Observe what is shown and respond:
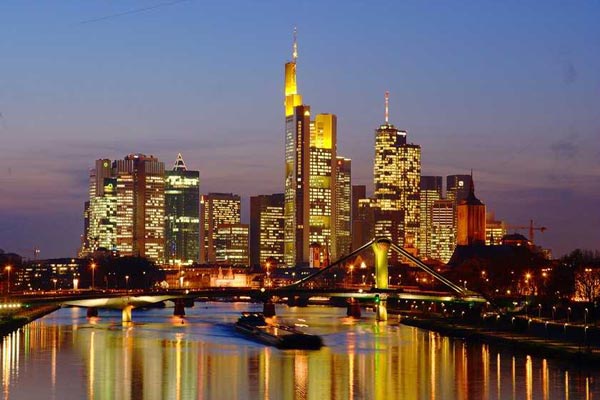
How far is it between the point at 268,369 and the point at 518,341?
1042 inches

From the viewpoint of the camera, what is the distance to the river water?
7200 centimetres

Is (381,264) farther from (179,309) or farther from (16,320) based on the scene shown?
(16,320)

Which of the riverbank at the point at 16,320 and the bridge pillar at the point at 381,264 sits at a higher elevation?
the bridge pillar at the point at 381,264

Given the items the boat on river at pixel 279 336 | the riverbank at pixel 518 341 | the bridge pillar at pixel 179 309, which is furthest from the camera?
the bridge pillar at pixel 179 309

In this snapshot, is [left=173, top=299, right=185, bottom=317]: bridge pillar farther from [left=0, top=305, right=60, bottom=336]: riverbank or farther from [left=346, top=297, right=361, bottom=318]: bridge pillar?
Result: [left=346, top=297, right=361, bottom=318]: bridge pillar

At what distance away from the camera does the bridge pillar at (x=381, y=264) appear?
172750mm

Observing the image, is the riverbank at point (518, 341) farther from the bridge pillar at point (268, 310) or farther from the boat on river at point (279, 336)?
the bridge pillar at point (268, 310)

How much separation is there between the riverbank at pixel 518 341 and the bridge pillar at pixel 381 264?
23.6 meters

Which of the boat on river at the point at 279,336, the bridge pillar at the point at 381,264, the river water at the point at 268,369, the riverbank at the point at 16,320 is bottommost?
the river water at the point at 268,369

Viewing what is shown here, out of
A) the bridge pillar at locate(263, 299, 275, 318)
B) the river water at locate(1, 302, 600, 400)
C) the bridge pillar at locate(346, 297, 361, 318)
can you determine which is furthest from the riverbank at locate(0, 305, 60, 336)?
the bridge pillar at locate(346, 297, 361, 318)

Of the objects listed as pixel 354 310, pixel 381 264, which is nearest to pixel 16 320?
pixel 381 264

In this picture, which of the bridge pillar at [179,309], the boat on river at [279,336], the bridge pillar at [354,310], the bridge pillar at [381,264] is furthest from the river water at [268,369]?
the bridge pillar at [354,310]

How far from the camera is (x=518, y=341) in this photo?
4117 inches

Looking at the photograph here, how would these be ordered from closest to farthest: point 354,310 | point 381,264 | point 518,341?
point 518,341
point 381,264
point 354,310
